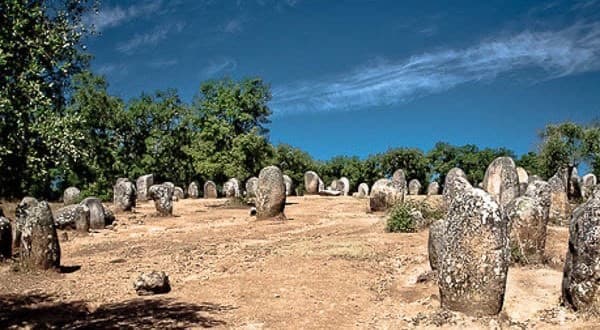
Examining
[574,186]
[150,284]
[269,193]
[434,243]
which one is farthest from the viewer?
[574,186]

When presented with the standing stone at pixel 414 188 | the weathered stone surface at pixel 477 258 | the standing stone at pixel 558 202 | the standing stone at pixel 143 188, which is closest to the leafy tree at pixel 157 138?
the standing stone at pixel 143 188

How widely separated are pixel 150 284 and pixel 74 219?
38.1ft

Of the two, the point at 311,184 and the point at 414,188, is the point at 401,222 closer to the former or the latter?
the point at 311,184

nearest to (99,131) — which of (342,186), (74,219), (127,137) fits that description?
(127,137)

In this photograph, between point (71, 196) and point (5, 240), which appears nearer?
point (5, 240)

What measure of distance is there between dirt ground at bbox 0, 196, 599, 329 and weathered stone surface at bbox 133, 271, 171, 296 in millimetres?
269

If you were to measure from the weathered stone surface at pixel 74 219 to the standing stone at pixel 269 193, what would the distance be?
23.6 feet

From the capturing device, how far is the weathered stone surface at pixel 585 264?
9445mm

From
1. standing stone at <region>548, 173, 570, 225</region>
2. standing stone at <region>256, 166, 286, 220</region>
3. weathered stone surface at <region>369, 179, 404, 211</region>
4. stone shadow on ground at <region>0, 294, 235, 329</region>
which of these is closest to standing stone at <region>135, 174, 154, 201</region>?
standing stone at <region>256, 166, 286, 220</region>

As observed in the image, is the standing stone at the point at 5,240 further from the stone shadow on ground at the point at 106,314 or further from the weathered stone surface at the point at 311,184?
the weathered stone surface at the point at 311,184

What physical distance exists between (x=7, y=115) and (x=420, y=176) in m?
60.2

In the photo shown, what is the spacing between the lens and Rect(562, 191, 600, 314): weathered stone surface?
9.45 m

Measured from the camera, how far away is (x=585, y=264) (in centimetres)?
958

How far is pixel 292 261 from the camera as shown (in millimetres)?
14602
